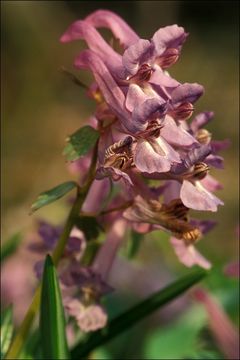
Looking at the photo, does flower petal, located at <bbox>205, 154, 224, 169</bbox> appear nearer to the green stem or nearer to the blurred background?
the green stem

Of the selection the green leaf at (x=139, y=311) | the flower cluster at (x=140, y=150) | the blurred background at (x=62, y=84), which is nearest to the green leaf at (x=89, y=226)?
the flower cluster at (x=140, y=150)

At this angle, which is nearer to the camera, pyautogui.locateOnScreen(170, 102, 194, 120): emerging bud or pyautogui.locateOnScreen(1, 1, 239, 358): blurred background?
pyautogui.locateOnScreen(170, 102, 194, 120): emerging bud

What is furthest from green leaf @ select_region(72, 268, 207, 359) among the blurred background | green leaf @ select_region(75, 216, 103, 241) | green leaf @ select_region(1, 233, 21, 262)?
the blurred background

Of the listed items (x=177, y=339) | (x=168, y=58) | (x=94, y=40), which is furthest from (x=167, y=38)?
(x=177, y=339)

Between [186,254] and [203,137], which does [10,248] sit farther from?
[203,137]

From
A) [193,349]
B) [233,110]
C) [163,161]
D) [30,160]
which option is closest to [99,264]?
[163,161]

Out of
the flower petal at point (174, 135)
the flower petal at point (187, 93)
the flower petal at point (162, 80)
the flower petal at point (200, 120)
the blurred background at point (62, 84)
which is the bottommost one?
the blurred background at point (62, 84)

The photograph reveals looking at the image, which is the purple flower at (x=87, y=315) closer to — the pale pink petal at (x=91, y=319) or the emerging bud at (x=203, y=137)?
the pale pink petal at (x=91, y=319)
